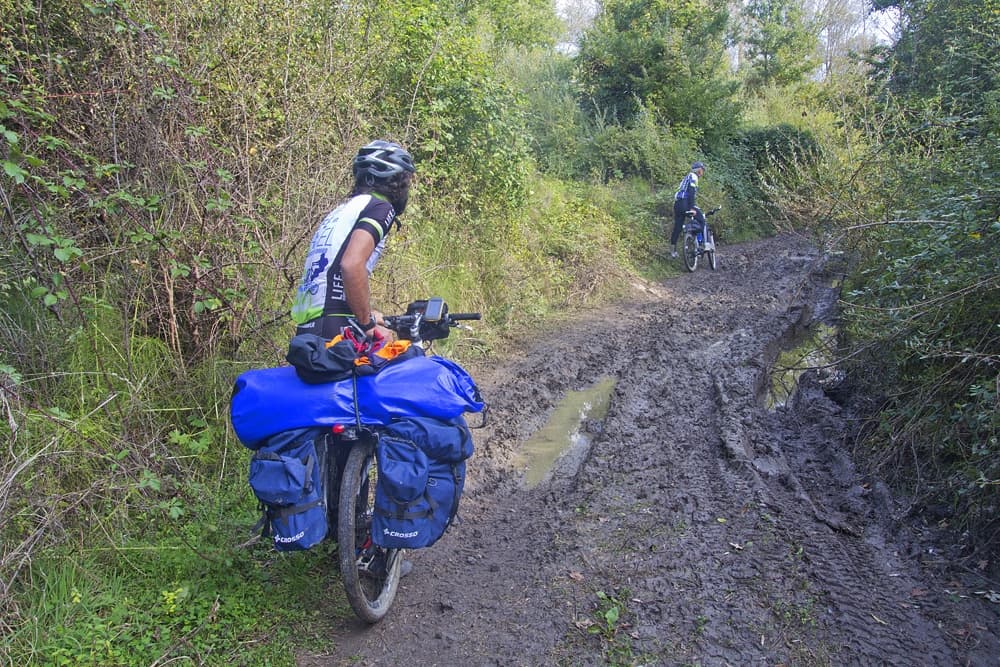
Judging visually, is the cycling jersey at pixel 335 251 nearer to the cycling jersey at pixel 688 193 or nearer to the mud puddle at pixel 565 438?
the mud puddle at pixel 565 438

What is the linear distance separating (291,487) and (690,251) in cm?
1216

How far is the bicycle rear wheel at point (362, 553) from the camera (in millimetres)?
3021

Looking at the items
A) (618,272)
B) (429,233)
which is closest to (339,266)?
(429,233)

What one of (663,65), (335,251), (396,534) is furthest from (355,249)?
(663,65)

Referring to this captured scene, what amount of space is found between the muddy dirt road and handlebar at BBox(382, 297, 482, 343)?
4.64ft

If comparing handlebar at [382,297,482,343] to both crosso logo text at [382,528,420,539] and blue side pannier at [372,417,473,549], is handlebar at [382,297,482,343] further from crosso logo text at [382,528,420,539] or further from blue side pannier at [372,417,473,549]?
crosso logo text at [382,528,420,539]

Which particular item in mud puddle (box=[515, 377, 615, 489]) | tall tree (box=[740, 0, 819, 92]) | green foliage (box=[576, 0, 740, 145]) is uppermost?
tall tree (box=[740, 0, 819, 92])

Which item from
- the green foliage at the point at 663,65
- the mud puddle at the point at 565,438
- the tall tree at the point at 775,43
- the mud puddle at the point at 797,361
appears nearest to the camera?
the mud puddle at the point at 565,438

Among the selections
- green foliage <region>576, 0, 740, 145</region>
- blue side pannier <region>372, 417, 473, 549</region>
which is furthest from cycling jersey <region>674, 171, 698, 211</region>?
blue side pannier <region>372, 417, 473, 549</region>

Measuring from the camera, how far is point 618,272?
475 inches

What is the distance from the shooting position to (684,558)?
145 inches

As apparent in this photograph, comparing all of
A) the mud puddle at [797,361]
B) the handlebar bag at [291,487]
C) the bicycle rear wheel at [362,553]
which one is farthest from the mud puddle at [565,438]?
the handlebar bag at [291,487]

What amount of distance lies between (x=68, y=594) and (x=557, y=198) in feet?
36.5

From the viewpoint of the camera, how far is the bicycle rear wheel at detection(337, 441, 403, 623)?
3.02 m
